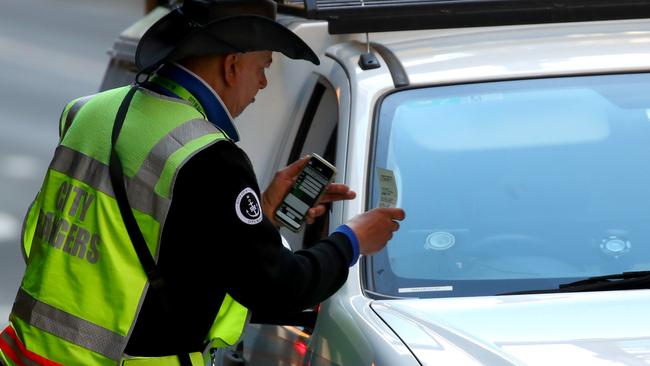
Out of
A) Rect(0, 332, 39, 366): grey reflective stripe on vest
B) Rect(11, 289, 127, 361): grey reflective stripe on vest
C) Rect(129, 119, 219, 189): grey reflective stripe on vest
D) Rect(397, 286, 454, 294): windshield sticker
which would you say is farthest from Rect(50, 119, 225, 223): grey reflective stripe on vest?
Rect(397, 286, 454, 294): windshield sticker

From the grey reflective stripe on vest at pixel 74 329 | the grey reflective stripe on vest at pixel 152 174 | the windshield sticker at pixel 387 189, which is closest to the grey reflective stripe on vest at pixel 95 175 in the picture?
the grey reflective stripe on vest at pixel 152 174

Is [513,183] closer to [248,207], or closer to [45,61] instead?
[248,207]

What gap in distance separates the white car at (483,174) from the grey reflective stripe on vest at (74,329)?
58cm

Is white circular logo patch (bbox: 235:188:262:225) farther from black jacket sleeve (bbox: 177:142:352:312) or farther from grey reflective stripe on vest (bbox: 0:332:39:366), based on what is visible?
grey reflective stripe on vest (bbox: 0:332:39:366)

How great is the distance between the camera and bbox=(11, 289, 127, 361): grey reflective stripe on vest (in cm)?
338

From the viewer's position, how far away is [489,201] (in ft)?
13.9

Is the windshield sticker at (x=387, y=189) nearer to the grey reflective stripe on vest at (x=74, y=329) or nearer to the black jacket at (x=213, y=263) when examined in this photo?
the black jacket at (x=213, y=263)

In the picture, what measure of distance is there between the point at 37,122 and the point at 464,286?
10666mm

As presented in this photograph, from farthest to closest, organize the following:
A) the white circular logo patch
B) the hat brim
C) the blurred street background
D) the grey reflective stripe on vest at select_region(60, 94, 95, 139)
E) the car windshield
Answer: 1. the blurred street background
2. the car windshield
3. the grey reflective stripe on vest at select_region(60, 94, 95, 139)
4. the hat brim
5. the white circular logo patch

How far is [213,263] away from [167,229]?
123 millimetres

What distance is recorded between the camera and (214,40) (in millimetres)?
3512

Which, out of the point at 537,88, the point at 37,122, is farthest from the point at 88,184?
the point at 37,122

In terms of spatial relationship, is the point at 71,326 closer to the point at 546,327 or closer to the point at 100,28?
the point at 546,327

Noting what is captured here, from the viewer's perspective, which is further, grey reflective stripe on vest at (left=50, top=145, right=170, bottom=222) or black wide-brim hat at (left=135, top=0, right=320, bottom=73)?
black wide-brim hat at (left=135, top=0, right=320, bottom=73)
